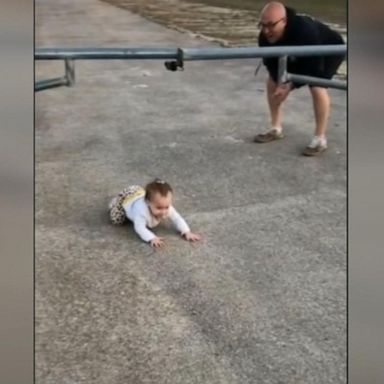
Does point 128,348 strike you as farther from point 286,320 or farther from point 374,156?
point 374,156

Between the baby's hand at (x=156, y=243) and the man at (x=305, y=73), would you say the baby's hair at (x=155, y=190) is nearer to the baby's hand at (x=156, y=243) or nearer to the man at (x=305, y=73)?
the baby's hand at (x=156, y=243)

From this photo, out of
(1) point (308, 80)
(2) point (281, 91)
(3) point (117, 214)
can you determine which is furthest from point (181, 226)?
(2) point (281, 91)

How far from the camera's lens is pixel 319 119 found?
2.29 m

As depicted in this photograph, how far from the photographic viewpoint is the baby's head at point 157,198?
1689mm

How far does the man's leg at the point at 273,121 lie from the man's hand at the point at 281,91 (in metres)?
0.01

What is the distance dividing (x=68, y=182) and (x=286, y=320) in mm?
914

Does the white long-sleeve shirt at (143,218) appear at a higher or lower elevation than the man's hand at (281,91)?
lower

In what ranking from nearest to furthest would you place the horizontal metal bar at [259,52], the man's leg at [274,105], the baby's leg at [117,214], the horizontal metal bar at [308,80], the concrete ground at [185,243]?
1. the concrete ground at [185,243]
2. the horizontal metal bar at [259,52]
3. the baby's leg at [117,214]
4. the horizontal metal bar at [308,80]
5. the man's leg at [274,105]

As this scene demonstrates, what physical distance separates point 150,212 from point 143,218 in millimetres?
24

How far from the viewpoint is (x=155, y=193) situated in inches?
66.6

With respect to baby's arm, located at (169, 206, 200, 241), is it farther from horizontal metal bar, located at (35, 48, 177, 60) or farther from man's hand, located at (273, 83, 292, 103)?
man's hand, located at (273, 83, 292, 103)

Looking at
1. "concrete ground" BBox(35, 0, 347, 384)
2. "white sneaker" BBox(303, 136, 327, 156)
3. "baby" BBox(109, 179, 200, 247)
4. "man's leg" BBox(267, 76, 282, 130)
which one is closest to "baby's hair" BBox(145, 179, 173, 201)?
"baby" BBox(109, 179, 200, 247)

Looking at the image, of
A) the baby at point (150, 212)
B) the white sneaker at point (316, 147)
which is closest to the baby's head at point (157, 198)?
the baby at point (150, 212)

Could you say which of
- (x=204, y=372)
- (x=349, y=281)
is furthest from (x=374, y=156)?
(x=204, y=372)
